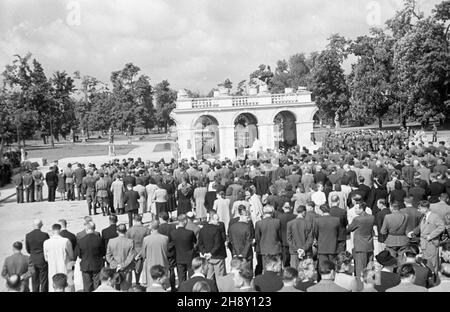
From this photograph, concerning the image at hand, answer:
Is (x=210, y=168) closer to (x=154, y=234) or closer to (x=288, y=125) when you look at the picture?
(x=154, y=234)

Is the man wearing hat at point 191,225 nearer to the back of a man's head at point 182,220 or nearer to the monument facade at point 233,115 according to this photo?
the back of a man's head at point 182,220

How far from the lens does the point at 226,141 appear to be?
3725cm

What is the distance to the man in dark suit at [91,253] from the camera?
8.96m

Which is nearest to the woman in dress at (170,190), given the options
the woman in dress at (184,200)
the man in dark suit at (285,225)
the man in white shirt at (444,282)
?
the woman in dress at (184,200)

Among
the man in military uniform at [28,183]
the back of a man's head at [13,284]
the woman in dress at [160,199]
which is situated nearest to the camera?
the back of a man's head at [13,284]

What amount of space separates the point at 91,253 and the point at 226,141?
2853 cm

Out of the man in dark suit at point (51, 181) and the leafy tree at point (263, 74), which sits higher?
the leafy tree at point (263, 74)

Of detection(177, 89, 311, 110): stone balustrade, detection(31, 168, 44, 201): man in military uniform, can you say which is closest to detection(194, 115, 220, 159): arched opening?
detection(177, 89, 311, 110): stone balustrade

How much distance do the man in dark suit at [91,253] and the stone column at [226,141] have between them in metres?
27.9

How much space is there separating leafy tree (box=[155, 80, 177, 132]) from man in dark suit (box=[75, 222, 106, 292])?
9038 cm

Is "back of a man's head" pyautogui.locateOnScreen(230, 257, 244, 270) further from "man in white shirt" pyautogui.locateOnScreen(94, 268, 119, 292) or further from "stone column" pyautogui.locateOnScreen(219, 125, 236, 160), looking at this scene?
"stone column" pyautogui.locateOnScreen(219, 125, 236, 160)

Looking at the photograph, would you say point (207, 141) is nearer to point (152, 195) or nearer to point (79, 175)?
point (79, 175)

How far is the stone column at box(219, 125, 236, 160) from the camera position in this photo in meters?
37.0
